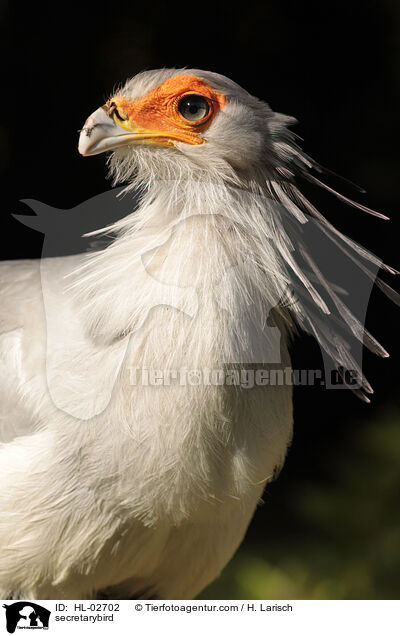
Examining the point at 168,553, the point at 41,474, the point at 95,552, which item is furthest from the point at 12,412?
the point at 168,553

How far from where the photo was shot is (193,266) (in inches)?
54.5

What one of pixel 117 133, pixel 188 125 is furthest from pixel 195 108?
pixel 117 133

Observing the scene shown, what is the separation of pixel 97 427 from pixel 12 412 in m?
0.21

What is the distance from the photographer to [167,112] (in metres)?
1.40

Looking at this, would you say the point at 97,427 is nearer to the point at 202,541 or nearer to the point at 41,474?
the point at 41,474

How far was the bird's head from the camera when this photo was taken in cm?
138
